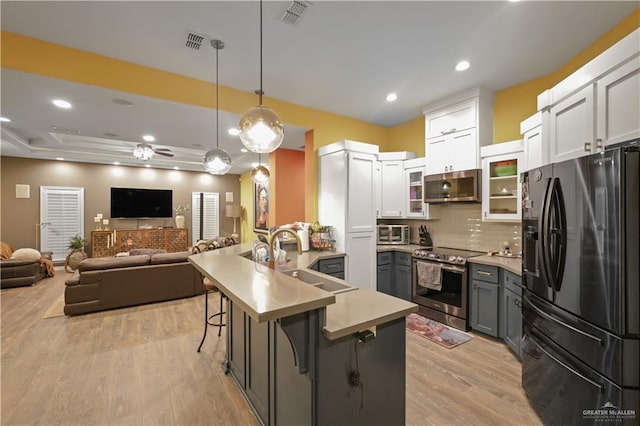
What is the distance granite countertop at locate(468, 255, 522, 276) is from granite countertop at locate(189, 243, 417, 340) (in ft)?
6.04

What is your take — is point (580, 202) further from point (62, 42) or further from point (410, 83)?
point (62, 42)

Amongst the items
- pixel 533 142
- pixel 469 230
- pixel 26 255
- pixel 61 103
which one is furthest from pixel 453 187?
pixel 26 255

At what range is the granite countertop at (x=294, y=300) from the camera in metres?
1.02

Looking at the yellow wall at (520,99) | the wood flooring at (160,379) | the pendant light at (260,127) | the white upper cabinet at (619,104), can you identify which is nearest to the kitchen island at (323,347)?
the wood flooring at (160,379)

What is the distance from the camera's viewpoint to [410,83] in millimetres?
3357

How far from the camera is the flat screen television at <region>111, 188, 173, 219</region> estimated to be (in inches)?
310

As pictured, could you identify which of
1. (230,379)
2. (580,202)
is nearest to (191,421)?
(230,379)

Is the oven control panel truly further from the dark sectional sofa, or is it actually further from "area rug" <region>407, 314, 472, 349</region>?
the dark sectional sofa

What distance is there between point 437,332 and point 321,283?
6.71 ft

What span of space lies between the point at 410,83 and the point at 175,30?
8.51 ft

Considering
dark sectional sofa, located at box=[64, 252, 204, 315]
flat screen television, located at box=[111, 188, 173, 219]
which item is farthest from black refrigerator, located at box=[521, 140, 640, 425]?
flat screen television, located at box=[111, 188, 173, 219]

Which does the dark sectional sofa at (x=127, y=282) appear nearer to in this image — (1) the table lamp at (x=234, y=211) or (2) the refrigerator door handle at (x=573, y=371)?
(1) the table lamp at (x=234, y=211)

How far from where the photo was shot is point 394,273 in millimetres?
4168

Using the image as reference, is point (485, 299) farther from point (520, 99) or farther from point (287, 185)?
point (287, 185)
